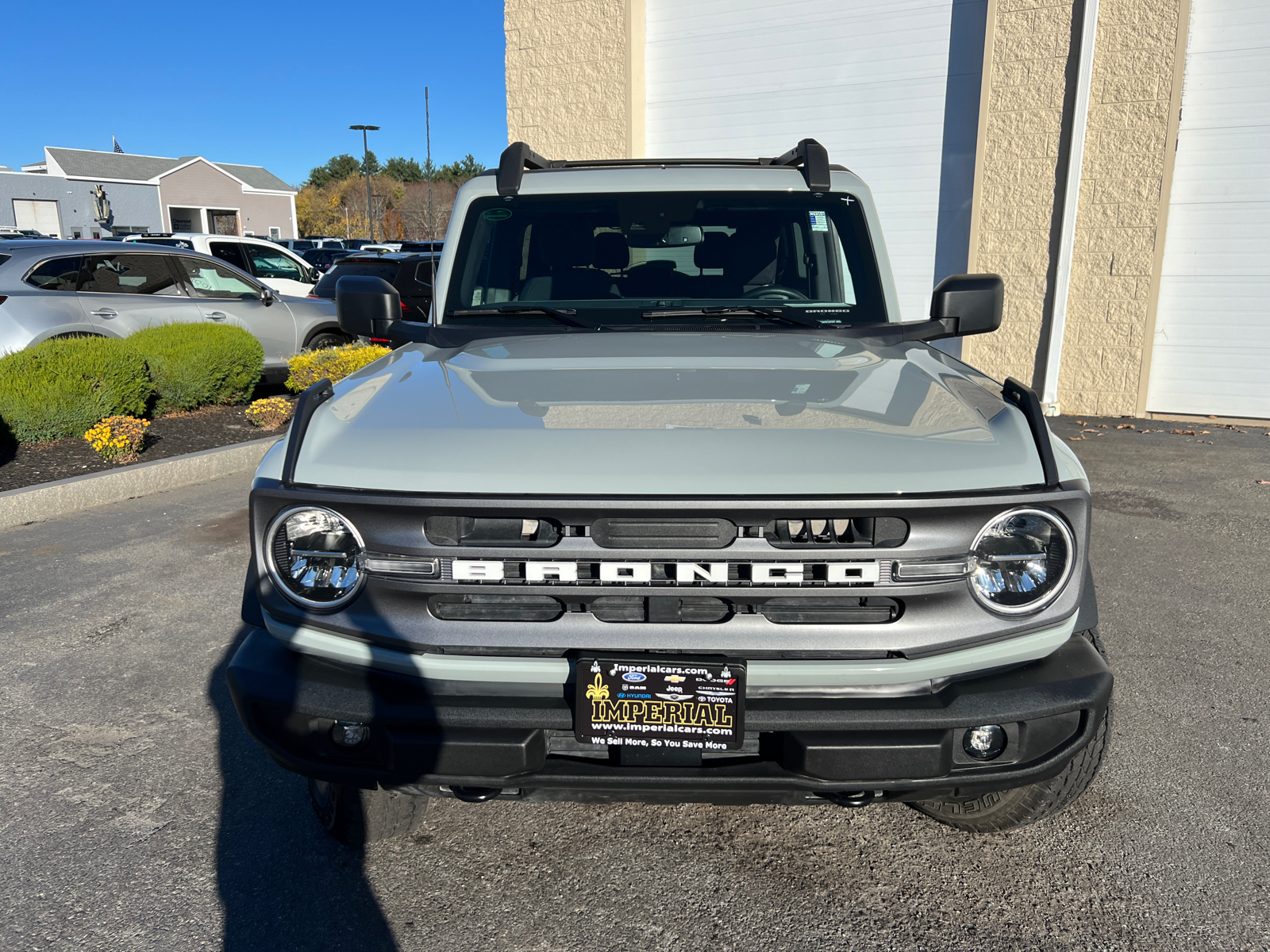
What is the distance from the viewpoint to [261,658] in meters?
2.08

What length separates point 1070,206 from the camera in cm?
930

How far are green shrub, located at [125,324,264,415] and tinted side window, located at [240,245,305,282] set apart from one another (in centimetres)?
490

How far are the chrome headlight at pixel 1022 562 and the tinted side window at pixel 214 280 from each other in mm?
9785

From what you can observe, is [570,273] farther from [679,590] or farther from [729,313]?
A: [679,590]

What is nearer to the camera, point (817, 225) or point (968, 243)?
point (817, 225)

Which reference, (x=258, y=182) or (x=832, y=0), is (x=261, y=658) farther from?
(x=258, y=182)

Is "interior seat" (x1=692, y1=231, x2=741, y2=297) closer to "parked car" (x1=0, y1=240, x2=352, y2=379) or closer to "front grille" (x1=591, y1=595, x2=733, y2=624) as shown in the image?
"front grille" (x1=591, y1=595, x2=733, y2=624)

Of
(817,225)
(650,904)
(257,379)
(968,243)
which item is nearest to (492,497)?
(650,904)

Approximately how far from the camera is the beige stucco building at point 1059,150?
898 centimetres

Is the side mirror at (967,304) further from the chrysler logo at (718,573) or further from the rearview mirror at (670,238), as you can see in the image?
the chrysler logo at (718,573)

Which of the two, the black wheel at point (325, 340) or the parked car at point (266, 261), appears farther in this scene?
the parked car at point (266, 261)

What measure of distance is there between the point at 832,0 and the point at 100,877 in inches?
428

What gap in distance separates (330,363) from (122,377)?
1.68m

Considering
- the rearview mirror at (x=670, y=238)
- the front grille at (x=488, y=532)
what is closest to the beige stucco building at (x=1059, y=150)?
the rearview mirror at (x=670, y=238)
